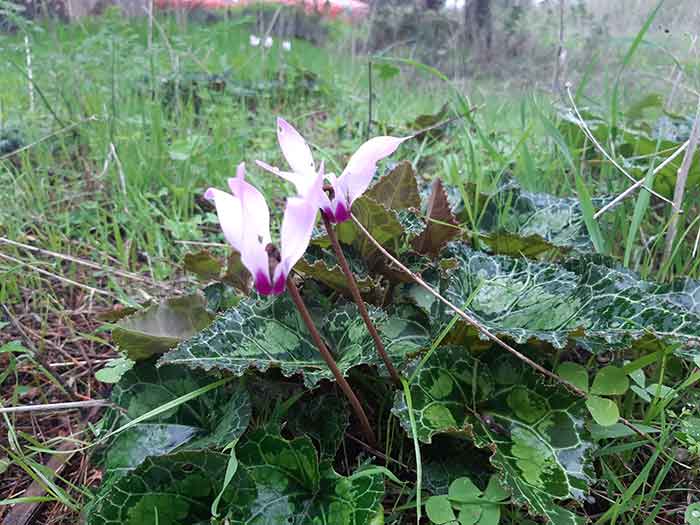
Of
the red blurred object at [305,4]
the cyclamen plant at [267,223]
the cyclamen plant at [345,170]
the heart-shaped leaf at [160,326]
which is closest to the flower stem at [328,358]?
the cyclamen plant at [267,223]

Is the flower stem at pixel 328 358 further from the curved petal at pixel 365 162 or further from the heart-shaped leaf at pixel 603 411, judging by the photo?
the heart-shaped leaf at pixel 603 411

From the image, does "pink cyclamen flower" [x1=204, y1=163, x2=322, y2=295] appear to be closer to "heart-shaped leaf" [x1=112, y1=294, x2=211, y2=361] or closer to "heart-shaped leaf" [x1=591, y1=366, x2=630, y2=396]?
"heart-shaped leaf" [x1=112, y1=294, x2=211, y2=361]

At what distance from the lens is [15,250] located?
198 centimetres

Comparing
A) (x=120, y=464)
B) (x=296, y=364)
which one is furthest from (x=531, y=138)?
(x=120, y=464)

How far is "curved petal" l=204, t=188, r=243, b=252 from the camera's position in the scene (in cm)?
75

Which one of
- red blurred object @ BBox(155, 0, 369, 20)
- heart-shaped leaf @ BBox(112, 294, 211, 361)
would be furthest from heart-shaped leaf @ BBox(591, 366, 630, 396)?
red blurred object @ BBox(155, 0, 369, 20)

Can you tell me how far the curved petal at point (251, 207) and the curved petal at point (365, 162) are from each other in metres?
0.18

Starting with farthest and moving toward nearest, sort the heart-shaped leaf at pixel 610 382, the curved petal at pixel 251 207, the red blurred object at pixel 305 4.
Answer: the red blurred object at pixel 305 4 → the heart-shaped leaf at pixel 610 382 → the curved petal at pixel 251 207

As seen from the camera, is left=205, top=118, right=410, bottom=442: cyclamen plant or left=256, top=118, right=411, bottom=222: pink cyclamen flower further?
left=256, top=118, right=411, bottom=222: pink cyclamen flower

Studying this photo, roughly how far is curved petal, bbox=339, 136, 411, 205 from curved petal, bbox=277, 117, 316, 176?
0.06 meters

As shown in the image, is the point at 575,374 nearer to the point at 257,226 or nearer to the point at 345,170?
the point at 345,170

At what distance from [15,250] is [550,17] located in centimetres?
350

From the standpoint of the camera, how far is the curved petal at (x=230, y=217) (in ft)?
2.46

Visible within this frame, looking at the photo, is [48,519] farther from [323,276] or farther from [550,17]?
[550,17]
